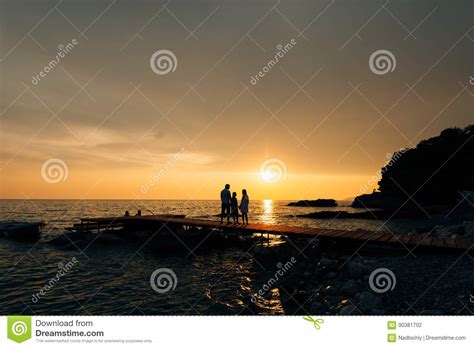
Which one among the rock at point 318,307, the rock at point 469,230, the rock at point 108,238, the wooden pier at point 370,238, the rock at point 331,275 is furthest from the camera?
the rock at point 108,238

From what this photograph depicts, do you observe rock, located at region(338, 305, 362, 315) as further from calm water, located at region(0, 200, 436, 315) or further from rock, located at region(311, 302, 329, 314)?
calm water, located at region(0, 200, 436, 315)

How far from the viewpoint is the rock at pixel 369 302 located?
8.79 metres

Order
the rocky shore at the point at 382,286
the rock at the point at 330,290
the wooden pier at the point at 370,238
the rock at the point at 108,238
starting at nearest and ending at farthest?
the rocky shore at the point at 382,286 → the rock at the point at 330,290 → the wooden pier at the point at 370,238 → the rock at the point at 108,238

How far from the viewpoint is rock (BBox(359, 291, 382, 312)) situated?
8789 millimetres

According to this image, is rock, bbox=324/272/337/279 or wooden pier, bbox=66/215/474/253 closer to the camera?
rock, bbox=324/272/337/279

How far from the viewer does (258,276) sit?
15.3 metres

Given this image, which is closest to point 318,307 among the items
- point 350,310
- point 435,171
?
point 350,310

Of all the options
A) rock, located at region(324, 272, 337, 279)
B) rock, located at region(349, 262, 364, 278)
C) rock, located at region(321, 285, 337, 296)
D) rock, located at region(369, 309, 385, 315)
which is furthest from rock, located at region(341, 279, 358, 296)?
rock, located at region(324, 272, 337, 279)

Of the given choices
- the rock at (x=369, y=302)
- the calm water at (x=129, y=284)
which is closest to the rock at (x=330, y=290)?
the calm water at (x=129, y=284)

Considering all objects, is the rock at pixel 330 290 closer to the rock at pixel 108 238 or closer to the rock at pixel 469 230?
the rock at pixel 469 230

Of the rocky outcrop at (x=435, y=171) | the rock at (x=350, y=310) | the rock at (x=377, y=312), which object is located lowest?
the rock at (x=377, y=312)

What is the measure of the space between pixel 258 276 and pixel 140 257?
10.0 meters

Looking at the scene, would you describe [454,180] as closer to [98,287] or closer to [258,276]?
[258,276]
